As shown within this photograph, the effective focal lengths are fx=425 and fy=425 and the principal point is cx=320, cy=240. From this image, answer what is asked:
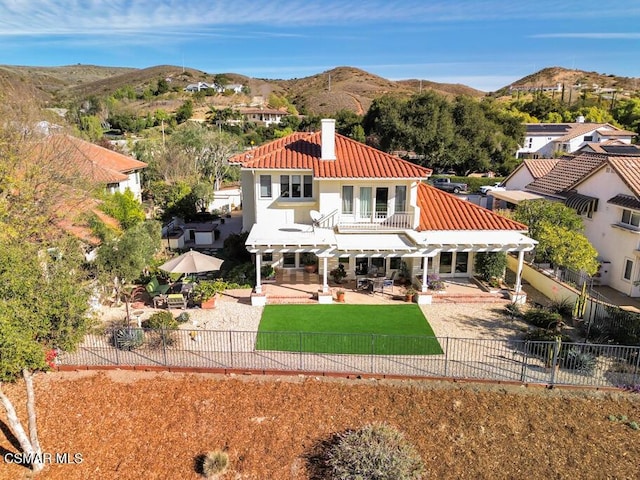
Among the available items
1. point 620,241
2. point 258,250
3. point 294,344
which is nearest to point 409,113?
point 620,241

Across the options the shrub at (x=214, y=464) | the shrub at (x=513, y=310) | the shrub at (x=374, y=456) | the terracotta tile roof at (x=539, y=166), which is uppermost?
the terracotta tile roof at (x=539, y=166)

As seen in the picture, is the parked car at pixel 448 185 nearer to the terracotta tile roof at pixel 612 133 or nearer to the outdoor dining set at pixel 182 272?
the terracotta tile roof at pixel 612 133

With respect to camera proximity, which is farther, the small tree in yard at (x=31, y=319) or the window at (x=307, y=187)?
the window at (x=307, y=187)

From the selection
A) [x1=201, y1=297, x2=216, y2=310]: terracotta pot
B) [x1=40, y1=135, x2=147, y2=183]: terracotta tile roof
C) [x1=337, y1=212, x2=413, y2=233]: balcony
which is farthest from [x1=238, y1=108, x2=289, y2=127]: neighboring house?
[x1=201, y1=297, x2=216, y2=310]: terracotta pot

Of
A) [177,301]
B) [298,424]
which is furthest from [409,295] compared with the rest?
[177,301]

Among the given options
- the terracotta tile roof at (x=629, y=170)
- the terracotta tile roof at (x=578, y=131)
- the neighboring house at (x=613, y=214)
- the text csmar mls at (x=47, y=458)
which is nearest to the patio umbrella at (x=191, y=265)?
the text csmar mls at (x=47, y=458)

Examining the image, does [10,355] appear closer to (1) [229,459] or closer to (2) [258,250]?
(1) [229,459]
